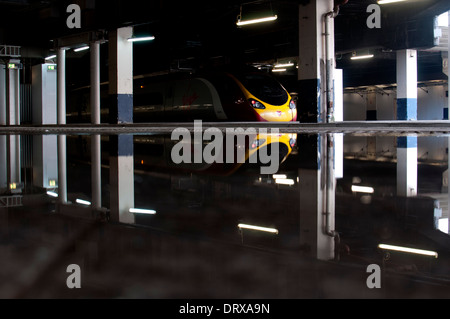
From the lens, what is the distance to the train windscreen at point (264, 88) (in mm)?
17422

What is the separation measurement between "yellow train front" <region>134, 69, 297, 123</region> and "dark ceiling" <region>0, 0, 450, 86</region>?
2.09m

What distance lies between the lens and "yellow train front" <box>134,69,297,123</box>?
1730cm

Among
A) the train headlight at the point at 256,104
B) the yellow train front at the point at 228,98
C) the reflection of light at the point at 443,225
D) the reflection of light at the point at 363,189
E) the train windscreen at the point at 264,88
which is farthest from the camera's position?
the train windscreen at the point at 264,88

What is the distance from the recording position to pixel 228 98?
17.5m

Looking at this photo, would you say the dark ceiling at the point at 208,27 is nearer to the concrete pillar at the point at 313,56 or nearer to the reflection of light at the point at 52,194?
the concrete pillar at the point at 313,56

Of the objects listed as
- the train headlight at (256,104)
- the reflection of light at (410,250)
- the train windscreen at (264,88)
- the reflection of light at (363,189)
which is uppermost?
the train windscreen at (264,88)

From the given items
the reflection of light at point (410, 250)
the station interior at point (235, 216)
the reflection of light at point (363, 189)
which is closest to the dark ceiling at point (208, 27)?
the station interior at point (235, 216)

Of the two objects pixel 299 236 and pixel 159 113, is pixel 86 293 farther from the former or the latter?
pixel 159 113

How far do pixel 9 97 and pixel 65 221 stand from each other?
2498 centimetres

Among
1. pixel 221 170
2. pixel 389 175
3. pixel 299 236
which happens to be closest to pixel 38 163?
pixel 221 170

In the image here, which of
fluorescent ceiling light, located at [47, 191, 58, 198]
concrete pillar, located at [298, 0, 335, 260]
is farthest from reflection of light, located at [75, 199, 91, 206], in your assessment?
concrete pillar, located at [298, 0, 335, 260]

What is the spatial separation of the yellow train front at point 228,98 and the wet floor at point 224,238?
12.6 m

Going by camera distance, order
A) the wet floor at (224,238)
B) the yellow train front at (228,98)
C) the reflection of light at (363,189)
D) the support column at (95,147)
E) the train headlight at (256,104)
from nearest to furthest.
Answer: the wet floor at (224,238) < the support column at (95,147) < the reflection of light at (363,189) < the train headlight at (256,104) < the yellow train front at (228,98)

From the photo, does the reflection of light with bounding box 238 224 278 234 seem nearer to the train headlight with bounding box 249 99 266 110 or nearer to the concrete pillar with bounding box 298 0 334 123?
the concrete pillar with bounding box 298 0 334 123
